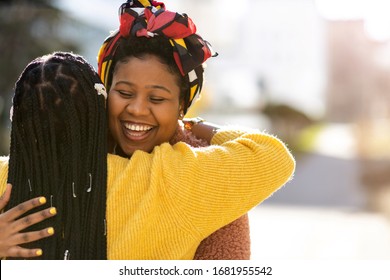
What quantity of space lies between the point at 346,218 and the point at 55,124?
25.4 feet

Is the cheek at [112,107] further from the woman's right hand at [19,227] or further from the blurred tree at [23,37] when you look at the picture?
the blurred tree at [23,37]

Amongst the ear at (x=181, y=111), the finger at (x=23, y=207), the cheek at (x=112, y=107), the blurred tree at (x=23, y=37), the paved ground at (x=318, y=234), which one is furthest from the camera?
the blurred tree at (x=23, y=37)

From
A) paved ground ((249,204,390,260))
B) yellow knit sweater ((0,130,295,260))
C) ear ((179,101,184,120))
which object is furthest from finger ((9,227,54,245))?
paved ground ((249,204,390,260))

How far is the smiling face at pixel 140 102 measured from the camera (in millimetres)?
2207

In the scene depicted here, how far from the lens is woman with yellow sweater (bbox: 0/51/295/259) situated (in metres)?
1.92

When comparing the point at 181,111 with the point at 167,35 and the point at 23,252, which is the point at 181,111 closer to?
the point at 167,35

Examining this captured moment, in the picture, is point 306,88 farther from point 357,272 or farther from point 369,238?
point 357,272

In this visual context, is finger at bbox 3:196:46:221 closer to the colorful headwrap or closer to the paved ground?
the colorful headwrap

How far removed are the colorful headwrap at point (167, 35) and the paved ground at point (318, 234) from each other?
12.4 ft

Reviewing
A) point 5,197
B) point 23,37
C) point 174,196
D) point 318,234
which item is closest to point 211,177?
point 174,196

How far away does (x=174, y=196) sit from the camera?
1.95m

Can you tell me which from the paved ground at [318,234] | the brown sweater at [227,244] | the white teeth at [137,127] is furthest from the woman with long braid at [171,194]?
the paved ground at [318,234]

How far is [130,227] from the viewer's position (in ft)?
6.34

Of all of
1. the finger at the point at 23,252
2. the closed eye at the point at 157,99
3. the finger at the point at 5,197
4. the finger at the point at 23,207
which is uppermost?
the closed eye at the point at 157,99
